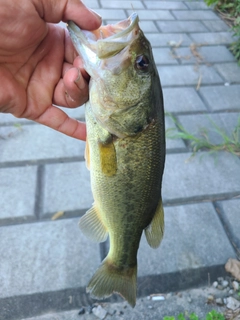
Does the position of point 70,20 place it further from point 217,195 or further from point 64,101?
point 217,195

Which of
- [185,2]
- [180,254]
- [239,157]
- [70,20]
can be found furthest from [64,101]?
[185,2]

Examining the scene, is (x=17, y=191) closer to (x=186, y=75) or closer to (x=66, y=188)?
(x=66, y=188)

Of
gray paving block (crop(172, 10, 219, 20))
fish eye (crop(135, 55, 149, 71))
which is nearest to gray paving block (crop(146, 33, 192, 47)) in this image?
gray paving block (crop(172, 10, 219, 20))

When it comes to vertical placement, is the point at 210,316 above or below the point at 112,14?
above

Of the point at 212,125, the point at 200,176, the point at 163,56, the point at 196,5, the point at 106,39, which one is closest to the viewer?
the point at 106,39

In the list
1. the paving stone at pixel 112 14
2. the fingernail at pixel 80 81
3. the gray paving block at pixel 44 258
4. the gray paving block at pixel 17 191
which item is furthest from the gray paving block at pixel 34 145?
the paving stone at pixel 112 14

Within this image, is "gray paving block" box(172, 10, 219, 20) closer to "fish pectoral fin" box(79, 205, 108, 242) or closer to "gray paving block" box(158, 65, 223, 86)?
"gray paving block" box(158, 65, 223, 86)

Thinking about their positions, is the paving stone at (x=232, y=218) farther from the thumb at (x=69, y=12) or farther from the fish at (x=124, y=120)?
the thumb at (x=69, y=12)

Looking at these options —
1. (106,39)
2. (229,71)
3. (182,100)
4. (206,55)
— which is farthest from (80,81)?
(206,55)
